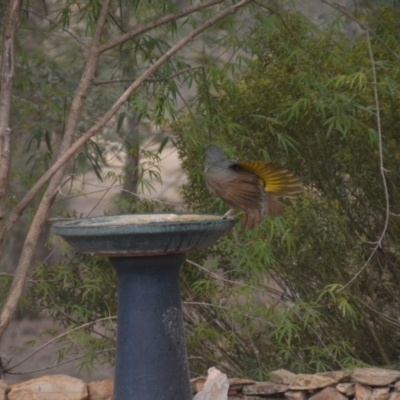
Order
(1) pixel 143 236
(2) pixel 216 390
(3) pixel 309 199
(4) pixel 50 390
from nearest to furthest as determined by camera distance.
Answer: (1) pixel 143 236, (2) pixel 216 390, (4) pixel 50 390, (3) pixel 309 199

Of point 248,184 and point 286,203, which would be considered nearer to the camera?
point 248,184

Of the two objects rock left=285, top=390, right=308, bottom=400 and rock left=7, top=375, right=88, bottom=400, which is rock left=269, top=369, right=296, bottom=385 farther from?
rock left=7, top=375, right=88, bottom=400

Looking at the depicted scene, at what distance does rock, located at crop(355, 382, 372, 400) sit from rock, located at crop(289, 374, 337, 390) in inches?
3.9

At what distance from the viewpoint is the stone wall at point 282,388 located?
3.34 meters

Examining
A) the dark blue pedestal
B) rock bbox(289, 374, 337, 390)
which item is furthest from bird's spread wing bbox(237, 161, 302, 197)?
rock bbox(289, 374, 337, 390)

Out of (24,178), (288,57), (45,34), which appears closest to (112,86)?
(45,34)

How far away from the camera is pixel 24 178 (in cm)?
440

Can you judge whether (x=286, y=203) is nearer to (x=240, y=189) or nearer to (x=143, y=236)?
(x=240, y=189)

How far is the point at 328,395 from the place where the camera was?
3385 millimetres

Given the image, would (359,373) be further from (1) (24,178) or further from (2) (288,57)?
(1) (24,178)

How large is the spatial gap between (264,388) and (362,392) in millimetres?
389

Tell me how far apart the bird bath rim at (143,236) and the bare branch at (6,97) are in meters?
0.78

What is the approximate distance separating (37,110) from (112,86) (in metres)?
0.76

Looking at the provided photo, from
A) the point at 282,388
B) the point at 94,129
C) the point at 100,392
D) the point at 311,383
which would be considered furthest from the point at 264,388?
the point at 94,129
